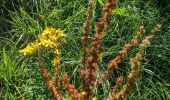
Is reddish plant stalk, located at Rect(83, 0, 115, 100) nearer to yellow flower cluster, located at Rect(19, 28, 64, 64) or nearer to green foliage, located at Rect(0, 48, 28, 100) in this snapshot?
yellow flower cluster, located at Rect(19, 28, 64, 64)

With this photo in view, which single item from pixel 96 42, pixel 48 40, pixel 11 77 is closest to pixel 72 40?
pixel 48 40

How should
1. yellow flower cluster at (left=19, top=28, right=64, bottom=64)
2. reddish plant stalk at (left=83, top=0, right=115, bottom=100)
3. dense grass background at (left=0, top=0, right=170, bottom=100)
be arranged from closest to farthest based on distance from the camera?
reddish plant stalk at (left=83, top=0, right=115, bottom=100) < yellow flower cluster at (left=19, top=28, right=64, bottom=64) < dense grass background at (left=0, top=0, right=170, bottom=100)

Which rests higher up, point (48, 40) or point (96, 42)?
point (96, 42)

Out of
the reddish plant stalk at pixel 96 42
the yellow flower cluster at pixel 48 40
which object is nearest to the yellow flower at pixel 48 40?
the yellow flower cluster at pixel 48 40

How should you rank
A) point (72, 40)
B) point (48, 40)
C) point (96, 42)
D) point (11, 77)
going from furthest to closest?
1. point (72, 40)
2. point (11, 77)
3. point (48, 40)
4. point (96, 42)

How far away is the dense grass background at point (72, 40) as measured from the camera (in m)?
3.07

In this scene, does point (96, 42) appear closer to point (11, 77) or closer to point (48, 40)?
point (48, 40)

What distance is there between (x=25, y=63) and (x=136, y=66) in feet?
6.14

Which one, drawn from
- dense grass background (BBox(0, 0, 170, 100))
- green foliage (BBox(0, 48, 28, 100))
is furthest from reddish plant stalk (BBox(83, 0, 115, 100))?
green foliage (BBox(0, 48, 28, 100))

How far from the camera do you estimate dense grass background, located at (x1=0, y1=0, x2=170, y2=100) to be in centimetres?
307

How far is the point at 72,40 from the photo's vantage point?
3.30 meters

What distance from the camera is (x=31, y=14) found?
145 inches

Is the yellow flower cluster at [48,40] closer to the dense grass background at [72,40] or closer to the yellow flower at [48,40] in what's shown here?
the yellow flower at [48,40]

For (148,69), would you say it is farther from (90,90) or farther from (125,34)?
(90,90)
